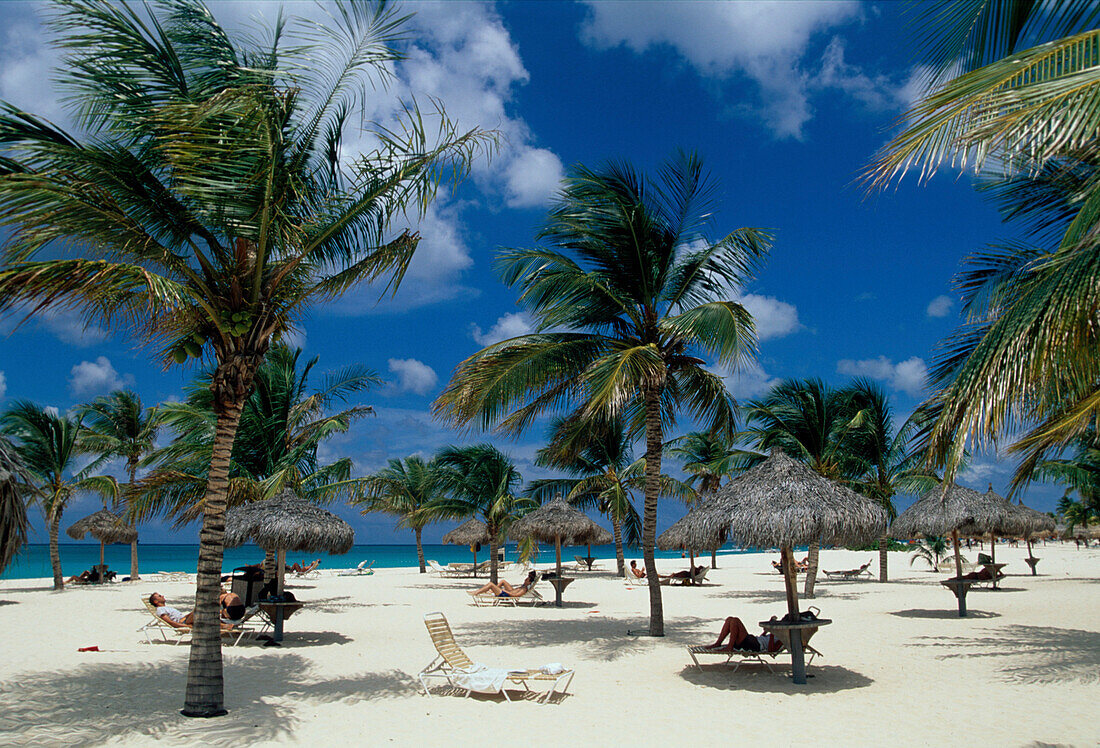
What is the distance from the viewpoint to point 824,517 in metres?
7.90

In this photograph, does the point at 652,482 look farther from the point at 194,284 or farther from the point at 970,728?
the point at 194,284

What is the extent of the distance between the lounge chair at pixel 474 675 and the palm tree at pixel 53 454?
17.1 m

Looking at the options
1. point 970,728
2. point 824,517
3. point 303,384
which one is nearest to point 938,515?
point 824,517

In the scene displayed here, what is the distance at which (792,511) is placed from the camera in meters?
8.03

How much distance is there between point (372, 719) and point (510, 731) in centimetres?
129

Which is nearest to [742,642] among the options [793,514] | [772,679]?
[772,679]

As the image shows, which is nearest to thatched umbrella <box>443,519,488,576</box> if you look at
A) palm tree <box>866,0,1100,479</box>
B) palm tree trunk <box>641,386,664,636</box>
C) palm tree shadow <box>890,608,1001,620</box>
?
palm tree shadow <box>890,608,1001,620</box>

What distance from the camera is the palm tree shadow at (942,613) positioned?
1355 cm

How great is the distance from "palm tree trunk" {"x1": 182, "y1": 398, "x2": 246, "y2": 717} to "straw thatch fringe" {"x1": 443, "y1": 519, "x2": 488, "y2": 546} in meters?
21.8

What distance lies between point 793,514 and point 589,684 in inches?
119

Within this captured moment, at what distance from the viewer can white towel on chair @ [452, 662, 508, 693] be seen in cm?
720

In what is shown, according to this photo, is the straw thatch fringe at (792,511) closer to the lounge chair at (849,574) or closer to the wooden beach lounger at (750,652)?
the wooden beach lounger at (750,652)

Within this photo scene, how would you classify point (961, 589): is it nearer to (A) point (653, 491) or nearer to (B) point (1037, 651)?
(B) point (1037, 651)

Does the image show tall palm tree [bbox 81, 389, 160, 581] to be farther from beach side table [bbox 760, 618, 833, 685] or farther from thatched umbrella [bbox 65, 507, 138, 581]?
beach side table [bbox 760, 618, 833, 685]
